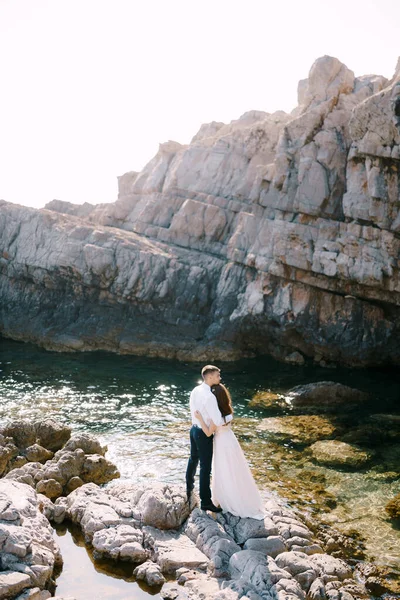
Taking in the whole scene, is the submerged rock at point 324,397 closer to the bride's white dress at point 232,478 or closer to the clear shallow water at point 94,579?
the bride's white dress at point 232,478

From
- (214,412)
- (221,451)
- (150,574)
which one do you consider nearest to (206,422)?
(214,412)

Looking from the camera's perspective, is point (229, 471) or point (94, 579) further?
point (229, 471)

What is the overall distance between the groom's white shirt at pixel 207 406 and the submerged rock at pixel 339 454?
8.59m

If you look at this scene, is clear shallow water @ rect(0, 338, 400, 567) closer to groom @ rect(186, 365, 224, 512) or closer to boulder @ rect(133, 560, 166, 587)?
groom @ rect(186, 365, 224, 512)

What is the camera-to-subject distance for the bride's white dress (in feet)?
37.3

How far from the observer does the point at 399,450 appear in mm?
19656

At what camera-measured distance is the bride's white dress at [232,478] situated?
1138 cm

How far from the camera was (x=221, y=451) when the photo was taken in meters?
11.4

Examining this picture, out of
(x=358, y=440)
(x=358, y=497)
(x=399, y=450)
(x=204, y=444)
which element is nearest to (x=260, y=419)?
(x=358, y=440)

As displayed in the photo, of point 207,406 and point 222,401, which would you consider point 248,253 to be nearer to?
point 222,401

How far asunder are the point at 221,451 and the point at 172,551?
7.60 ft

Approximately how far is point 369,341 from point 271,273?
346 inches

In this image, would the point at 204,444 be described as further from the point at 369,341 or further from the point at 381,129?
the point at 369,341

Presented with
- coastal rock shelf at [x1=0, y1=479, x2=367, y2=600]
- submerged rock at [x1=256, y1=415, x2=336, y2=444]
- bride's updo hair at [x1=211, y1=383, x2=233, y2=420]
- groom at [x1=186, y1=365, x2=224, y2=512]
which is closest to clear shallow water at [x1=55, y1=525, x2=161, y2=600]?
coastal rock shelf at [x1=0, y1=479, x2=367, y2=600]
